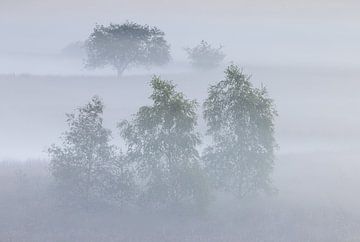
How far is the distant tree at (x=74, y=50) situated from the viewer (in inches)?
6085

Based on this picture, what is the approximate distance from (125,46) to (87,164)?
55.9 m

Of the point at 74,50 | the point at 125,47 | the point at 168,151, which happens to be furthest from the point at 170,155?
the point at 74,50

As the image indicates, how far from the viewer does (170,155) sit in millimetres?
43844

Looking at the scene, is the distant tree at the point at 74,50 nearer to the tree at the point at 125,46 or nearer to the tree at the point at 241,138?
the tree at the point at 125,46

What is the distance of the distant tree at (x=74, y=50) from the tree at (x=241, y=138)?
10876cm

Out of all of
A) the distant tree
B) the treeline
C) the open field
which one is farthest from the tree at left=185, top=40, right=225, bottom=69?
the treeline

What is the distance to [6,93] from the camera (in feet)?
296

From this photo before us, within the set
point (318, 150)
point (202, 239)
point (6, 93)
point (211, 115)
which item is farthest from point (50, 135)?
point (202, 239)

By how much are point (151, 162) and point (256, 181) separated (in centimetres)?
647

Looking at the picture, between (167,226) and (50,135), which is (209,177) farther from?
(50,135)

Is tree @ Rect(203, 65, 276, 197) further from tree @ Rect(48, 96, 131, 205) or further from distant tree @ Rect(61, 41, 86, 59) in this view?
distant tree @ Rect(61, 41, 86, 59)

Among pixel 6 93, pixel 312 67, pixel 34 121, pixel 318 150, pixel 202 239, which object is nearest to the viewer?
pixel 202 239

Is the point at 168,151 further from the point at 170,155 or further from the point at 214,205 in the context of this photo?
the point at 214,205

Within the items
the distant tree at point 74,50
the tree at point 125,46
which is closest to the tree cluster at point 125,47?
the tree at point 125,46
